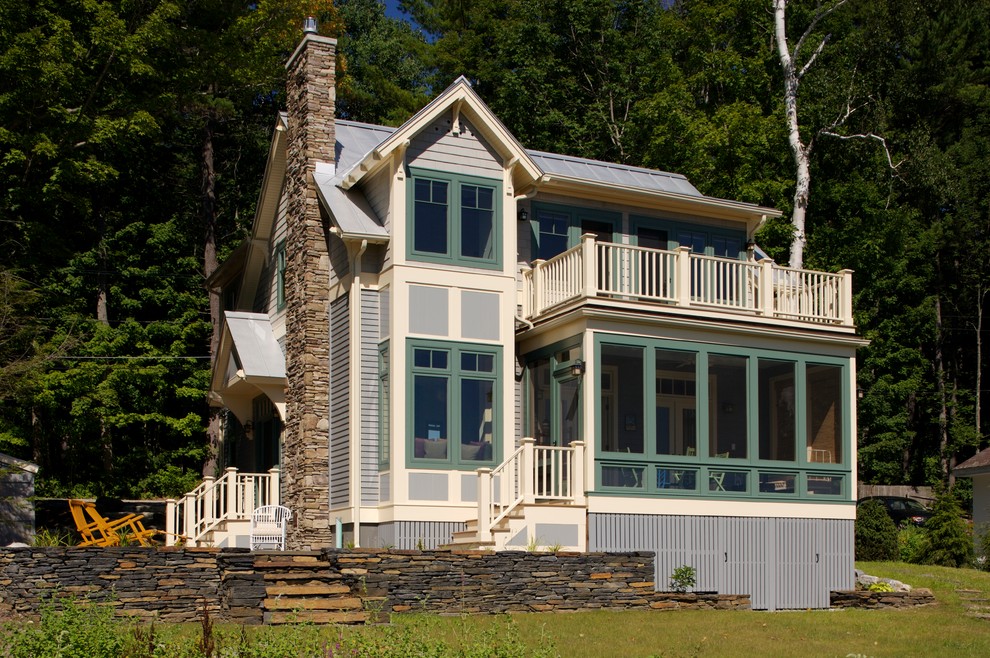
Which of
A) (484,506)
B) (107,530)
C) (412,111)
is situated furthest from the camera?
(412,111)

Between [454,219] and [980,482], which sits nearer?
[454,219]

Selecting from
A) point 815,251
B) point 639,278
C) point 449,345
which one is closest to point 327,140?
point 449,345

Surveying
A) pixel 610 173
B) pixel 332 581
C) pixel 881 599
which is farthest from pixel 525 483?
pixel 610 173

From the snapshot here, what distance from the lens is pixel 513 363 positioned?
2012 cm

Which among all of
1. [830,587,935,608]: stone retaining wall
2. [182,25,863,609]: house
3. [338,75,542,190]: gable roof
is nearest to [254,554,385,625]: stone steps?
[182,25,863,609]: house

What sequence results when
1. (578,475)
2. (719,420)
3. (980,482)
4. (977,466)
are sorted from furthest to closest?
(980,482), (977,466), (719,420), (578,475)

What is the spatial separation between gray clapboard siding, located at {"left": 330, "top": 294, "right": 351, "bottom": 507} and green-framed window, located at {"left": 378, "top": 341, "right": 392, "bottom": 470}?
25.4 inches

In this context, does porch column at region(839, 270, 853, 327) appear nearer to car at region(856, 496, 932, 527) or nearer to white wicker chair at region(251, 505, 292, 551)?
white wicker chair at region(251, 505, 292, 551)

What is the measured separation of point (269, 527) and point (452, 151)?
7.09 metres

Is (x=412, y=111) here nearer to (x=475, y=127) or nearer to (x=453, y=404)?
(x=475, y=127)

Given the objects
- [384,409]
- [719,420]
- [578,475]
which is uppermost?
[384,409]

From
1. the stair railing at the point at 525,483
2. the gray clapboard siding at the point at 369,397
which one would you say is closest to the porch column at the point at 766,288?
the stair railing at the point at 525,483

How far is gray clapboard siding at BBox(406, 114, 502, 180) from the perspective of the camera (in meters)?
20.0

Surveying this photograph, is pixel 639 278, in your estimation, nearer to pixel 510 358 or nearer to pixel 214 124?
pixel 510 358
